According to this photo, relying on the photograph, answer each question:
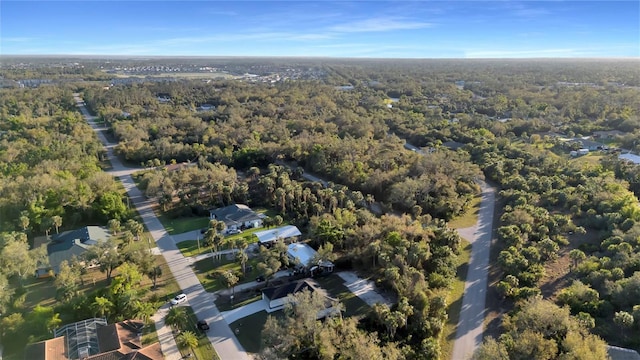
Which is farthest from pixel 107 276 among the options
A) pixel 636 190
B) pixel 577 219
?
pixel 636 190

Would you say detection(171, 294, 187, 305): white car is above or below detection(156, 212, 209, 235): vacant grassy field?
below

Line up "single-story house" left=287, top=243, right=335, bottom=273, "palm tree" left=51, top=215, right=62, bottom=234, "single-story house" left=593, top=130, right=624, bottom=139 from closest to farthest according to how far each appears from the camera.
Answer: "single-story house" left=287, top=243, right=335, bottom=273
"palm tree" left=51, top=215, right=62, bottom=234
"single-story house" left=593, top=130, right=624, bottom=139

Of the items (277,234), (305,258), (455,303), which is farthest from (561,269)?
(277,234)

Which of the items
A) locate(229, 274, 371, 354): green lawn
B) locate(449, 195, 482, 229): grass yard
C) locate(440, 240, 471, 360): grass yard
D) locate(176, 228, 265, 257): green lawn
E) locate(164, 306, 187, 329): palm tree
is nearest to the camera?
locate(440, 240, 471, 360): grass yard

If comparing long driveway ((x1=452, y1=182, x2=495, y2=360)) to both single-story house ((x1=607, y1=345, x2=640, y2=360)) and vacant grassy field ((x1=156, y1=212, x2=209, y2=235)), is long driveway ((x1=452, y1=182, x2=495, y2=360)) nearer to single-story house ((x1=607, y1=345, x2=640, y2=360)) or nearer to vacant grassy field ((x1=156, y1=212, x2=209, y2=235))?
single-story house ((x1=607, y1=345, x2=640, y2=360))

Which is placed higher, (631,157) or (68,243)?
(631,157)

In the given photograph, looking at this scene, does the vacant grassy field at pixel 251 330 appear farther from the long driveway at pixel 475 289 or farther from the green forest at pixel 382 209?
the long driveway at pixel 475 289

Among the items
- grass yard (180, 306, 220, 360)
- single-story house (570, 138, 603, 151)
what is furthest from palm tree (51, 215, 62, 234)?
single-story house (570, 138, 603, 151)

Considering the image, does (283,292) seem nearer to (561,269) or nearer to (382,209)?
(382,209)
